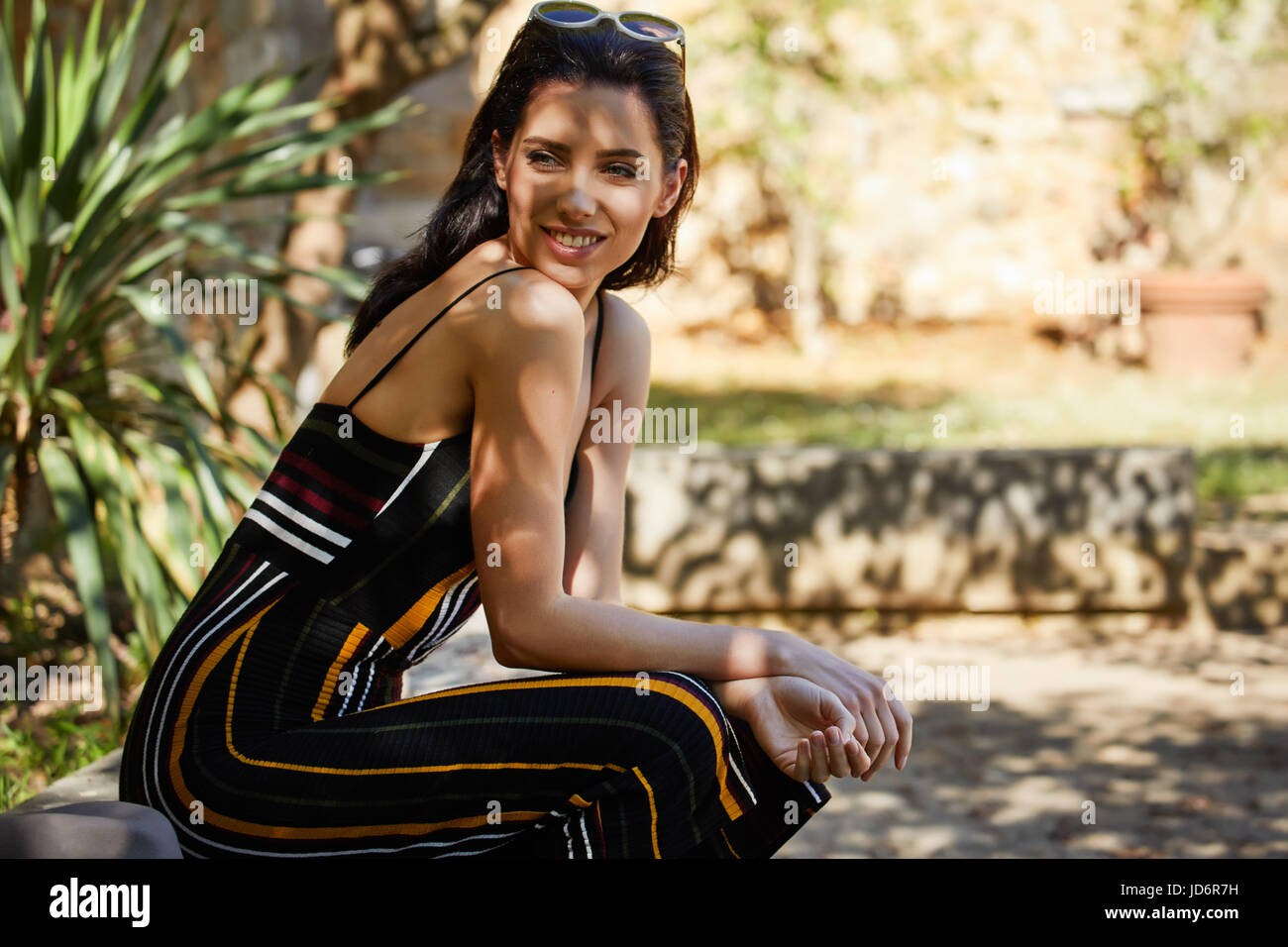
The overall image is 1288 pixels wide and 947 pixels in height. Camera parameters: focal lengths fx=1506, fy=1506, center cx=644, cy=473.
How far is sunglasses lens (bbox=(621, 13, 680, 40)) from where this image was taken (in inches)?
83.1

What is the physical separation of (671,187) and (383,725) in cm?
93

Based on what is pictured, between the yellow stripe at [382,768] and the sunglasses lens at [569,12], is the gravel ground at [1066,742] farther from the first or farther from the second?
the sunglasses lens at [569,12]

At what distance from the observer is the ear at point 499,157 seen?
2.15m

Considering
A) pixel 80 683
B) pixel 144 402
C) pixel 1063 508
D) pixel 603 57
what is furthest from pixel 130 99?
pixel 603 57

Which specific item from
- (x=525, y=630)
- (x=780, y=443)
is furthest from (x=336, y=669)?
(x=780, y=443)

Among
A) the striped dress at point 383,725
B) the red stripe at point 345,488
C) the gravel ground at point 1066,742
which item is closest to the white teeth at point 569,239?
the striped dress at point 383,725

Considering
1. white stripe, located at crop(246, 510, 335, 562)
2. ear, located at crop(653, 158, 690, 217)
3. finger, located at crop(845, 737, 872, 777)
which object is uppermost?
ear, located at crop(653, 158, 690, 217)

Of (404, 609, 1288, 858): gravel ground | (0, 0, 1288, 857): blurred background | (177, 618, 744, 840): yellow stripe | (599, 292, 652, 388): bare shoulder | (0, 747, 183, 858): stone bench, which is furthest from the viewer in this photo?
(0, 0, 1288, 857): blurred background

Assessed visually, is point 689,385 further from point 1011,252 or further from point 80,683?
point 80,683

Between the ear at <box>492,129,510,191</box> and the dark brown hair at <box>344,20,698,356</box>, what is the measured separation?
0.5 inches

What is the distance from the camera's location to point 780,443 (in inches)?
313

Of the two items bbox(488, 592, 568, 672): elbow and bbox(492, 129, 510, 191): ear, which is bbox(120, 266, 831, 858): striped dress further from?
bbox(492, 129, 510, 191): ear

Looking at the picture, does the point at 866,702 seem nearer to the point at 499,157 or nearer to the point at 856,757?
the point at 856,757

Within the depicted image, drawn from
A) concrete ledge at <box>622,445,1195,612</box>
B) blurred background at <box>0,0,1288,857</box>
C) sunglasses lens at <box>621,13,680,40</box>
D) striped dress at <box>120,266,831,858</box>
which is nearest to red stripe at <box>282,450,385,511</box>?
striped dress at <box>120,266,831,858</box>
